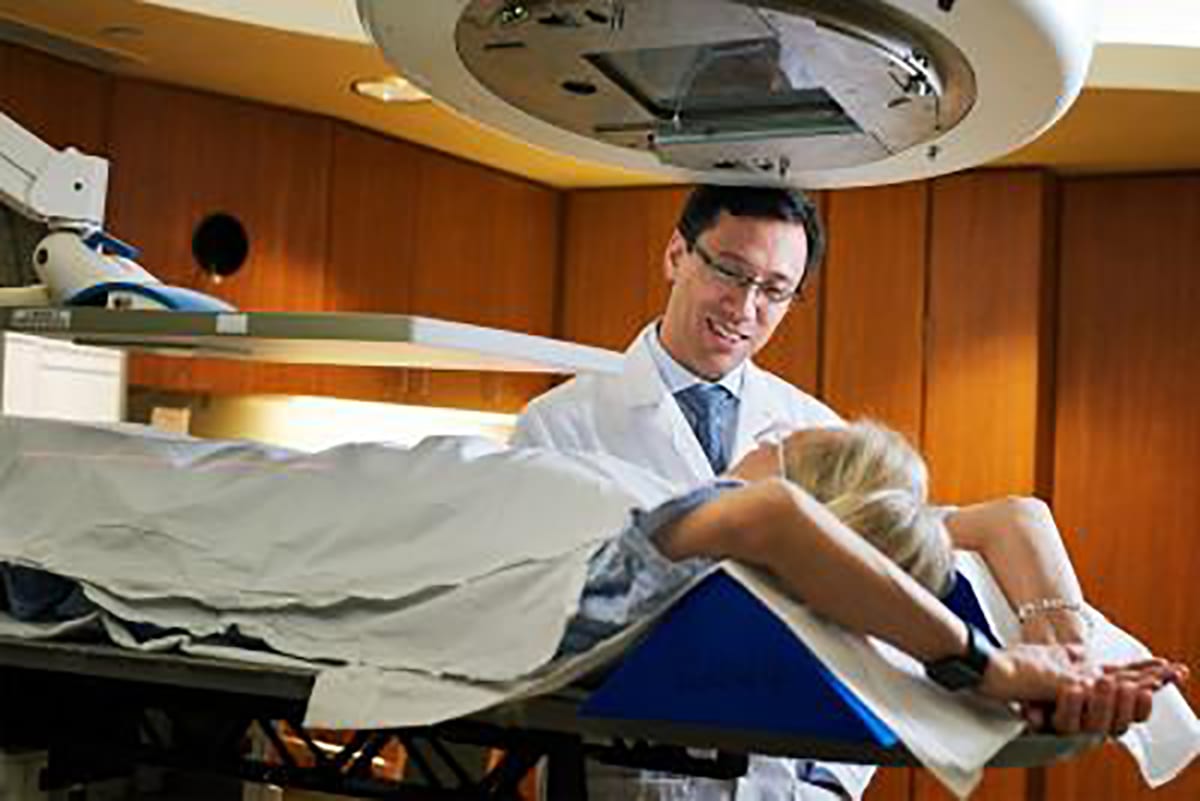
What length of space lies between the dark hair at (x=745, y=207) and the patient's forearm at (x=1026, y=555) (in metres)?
0.61

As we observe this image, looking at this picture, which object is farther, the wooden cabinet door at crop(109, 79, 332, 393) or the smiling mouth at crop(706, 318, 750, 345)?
the wooden cabinet door at crop(109, 79, 332, 393)

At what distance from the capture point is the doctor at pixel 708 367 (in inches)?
85.7

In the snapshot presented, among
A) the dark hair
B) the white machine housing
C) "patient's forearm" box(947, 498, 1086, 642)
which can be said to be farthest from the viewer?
the dark hair

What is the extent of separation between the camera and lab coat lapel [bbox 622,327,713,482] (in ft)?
7.16

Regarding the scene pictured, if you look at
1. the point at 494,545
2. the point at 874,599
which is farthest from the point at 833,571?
the point at 494,545

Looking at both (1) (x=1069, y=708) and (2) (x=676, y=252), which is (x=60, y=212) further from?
(1) (x=1069, y=708)

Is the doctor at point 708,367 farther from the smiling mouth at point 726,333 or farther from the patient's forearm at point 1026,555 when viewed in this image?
the patient's forearm at point 1026,555

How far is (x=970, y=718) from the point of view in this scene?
4.28 ft

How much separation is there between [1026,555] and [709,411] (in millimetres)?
755

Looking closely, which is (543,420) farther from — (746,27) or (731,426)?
(746,27)

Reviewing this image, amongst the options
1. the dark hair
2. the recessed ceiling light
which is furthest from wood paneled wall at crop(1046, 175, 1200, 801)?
the dark hair

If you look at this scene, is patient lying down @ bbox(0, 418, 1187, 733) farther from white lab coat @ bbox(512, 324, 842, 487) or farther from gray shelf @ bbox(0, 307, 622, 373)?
white lab coat @ bbox(512, 324, 842, 487)

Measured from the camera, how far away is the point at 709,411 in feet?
7.53

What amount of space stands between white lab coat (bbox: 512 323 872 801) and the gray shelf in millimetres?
330
